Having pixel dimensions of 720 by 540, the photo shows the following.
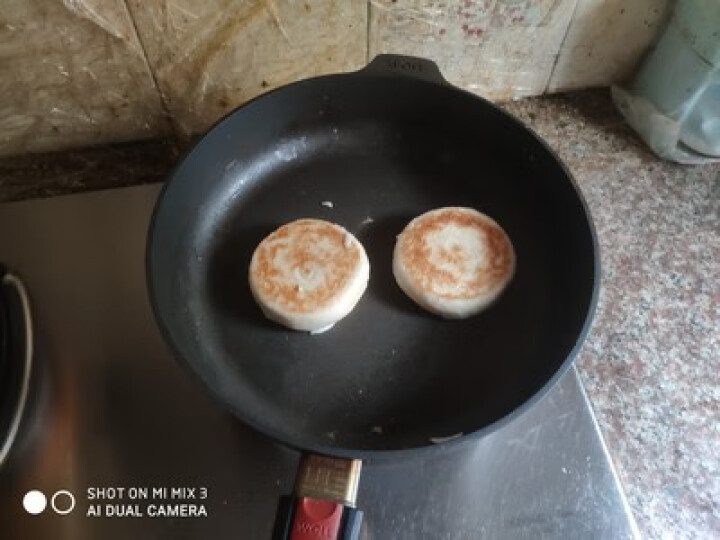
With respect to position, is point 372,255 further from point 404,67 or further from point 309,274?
point 404,67

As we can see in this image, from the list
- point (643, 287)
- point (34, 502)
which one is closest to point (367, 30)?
point (643, 287)

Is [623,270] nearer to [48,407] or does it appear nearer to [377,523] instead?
[377,523]

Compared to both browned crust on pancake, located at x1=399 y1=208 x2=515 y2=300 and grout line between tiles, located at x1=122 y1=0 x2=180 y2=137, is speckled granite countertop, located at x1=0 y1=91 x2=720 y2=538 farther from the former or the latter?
browned crust on pancake, located at x1=399 y1=208 x2=515 y2=300

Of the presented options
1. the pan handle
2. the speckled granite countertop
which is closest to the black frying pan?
the pan handle

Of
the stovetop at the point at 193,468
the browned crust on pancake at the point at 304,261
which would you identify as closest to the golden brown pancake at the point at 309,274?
the browned crust on pancake at the point at 304,261

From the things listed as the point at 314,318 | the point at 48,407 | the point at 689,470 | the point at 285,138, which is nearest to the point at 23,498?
the point at 48,407

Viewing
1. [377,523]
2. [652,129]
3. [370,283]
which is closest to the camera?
[377,523]
